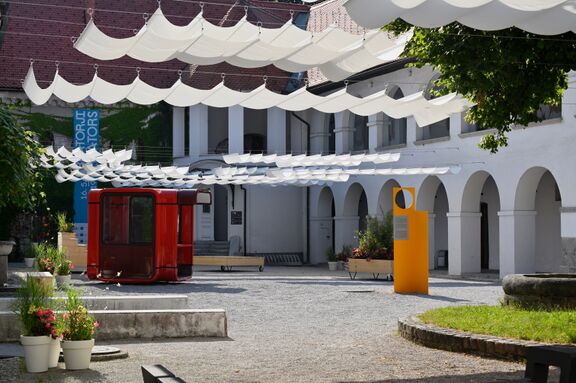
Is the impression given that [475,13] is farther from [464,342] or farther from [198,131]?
[198,131]

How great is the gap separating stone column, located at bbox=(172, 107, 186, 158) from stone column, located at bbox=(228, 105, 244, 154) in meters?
2.22

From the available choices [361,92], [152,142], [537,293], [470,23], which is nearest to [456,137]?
[361,92]

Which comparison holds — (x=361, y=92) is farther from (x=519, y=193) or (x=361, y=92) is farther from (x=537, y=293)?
(x=537, y=293)

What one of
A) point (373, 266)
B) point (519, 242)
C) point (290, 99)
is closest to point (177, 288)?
point (373, 266)

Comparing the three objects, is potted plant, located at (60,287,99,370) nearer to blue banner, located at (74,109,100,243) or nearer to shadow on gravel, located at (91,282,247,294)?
shadow on gravel, located at (91,282,247,294)

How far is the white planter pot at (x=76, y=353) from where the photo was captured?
10188 millimetres

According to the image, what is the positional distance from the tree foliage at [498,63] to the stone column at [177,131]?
93.5 feet

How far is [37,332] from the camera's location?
10156 millimetres

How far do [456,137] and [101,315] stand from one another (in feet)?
65.3

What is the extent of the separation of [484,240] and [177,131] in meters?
13.4

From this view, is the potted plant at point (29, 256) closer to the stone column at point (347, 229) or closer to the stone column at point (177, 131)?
the stone column at point (177, 131)

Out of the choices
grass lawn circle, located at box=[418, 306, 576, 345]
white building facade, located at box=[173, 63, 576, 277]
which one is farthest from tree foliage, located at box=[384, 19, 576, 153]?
white building facade, located at box=[173, 63, 576, 277]

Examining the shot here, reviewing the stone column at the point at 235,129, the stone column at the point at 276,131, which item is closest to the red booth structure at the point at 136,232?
the stone column at the point at 235,129

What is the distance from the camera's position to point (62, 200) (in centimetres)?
4025
